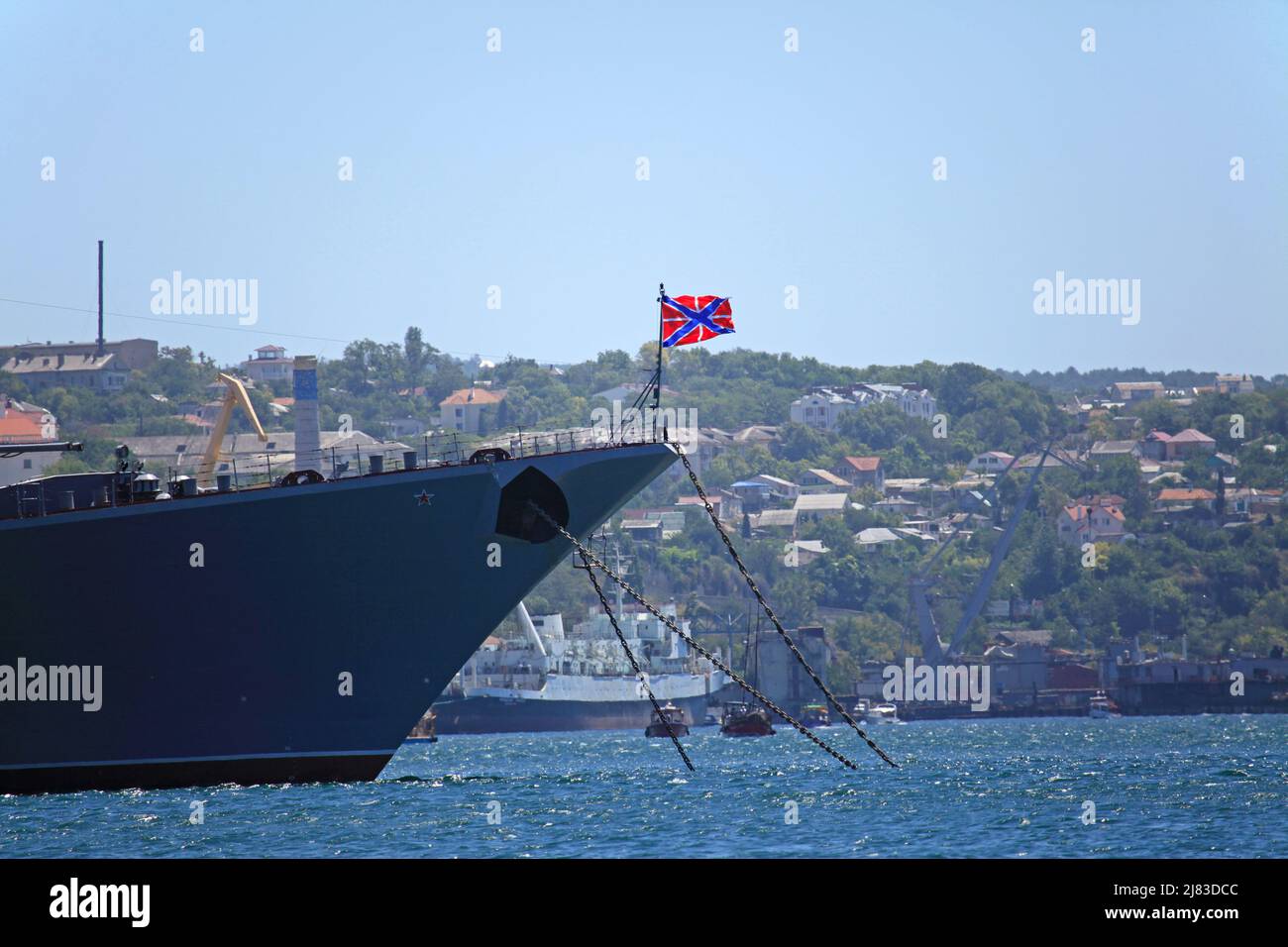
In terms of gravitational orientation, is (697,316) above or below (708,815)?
above

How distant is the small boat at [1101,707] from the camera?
145m

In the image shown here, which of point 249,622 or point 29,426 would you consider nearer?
point 249,622

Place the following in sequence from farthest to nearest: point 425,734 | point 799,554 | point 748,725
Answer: point 799,554 < point 425,734 < point 748,725

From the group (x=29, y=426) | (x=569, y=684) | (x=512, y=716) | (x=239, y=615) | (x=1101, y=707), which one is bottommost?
(x=1101, y=707)

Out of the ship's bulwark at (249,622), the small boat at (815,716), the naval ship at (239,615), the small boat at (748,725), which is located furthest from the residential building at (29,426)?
the ship's bulwark at (249,622)

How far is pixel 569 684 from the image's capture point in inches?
5212

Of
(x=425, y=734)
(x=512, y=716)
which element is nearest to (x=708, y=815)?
(x=425, y=734)

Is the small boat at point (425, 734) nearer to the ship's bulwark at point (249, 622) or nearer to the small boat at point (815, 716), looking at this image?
the small boat at point (815, 716)

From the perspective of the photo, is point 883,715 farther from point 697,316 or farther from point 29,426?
point 697,316

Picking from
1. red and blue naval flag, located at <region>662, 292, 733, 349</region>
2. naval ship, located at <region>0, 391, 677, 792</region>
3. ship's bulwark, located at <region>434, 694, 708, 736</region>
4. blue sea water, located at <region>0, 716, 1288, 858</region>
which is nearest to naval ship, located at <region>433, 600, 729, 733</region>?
ship's bulwark, located at <region>434, 694, 708, 736</region>

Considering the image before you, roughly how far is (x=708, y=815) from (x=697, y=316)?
1038 cm
